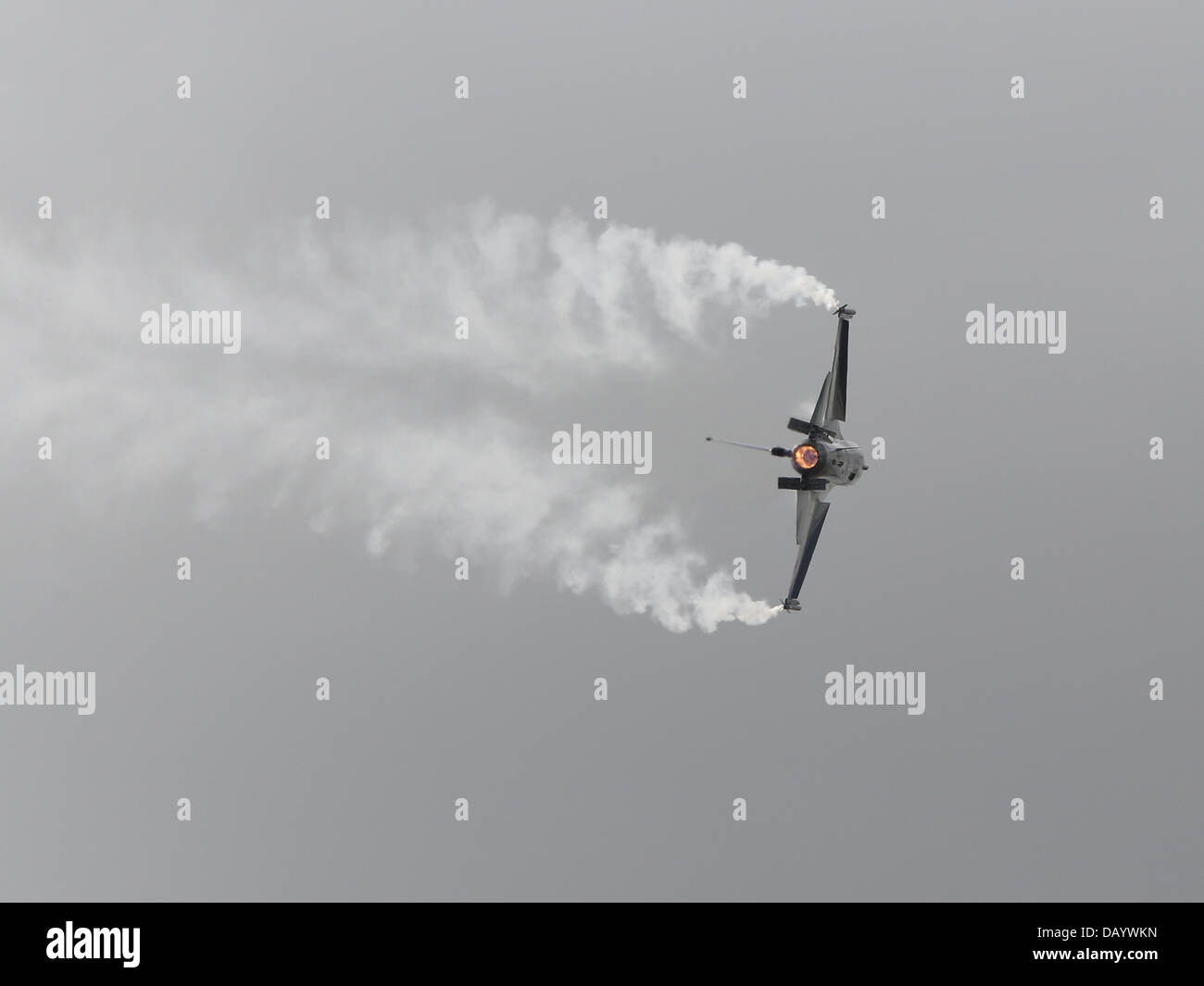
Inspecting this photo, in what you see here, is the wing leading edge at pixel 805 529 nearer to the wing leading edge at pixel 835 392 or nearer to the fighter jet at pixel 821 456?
the fighter jet at pixel 821 456

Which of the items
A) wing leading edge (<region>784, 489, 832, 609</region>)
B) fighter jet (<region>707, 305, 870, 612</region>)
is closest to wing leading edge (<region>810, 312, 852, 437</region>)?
fighter jet (<region>707, 305, 870, 612</region>)

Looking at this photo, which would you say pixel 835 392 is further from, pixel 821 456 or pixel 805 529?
pixel 805 529

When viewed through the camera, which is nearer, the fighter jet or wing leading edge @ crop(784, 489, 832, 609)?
the fighter jet

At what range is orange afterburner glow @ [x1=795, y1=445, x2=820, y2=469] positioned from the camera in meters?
48.6

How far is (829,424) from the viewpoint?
163 ft

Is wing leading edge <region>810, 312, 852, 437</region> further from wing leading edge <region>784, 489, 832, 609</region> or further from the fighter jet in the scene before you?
wing leading edge <region>784, 489, 832, 609</region>

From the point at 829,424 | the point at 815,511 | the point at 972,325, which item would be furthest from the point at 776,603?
the point at 972,325

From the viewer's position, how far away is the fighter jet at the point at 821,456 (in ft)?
160

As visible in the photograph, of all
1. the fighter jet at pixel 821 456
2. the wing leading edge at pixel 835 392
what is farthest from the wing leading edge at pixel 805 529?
the wing leading edge at pixel 835 392

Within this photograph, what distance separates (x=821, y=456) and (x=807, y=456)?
0.49 meters

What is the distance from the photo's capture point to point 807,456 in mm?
48594

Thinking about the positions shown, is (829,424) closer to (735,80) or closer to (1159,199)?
(735,80)

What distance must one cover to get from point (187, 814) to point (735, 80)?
44.6 meters

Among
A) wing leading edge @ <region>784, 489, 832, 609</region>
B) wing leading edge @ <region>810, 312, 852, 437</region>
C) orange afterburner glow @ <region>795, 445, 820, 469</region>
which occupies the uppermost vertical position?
wing leading edge @ <region>810, 312, 852, 437</region>
